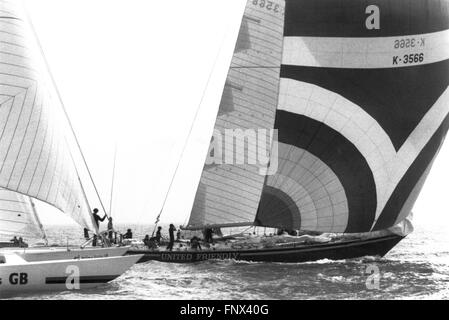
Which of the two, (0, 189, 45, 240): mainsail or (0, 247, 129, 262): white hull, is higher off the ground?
(0, 189, 45, 240): mainsail

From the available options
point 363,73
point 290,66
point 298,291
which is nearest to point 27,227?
point 298,291

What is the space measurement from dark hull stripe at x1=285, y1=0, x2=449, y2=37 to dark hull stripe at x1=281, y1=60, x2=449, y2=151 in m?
1.29

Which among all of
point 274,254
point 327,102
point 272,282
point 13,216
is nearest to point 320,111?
point 327,102

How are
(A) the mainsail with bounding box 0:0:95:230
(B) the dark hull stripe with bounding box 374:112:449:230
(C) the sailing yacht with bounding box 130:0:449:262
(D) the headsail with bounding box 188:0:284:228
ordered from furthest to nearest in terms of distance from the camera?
1. (B) the dark hull stripe with bounding box 374:112:449:230
2. (C) the sailing yacht with bounding box 130:0:449:262
3. (D) the headsail with bounding box 188:0:284:228
4. (A) the mainsail with bounding box 0:0:95:230

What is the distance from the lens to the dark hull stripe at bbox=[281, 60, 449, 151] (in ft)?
68.0

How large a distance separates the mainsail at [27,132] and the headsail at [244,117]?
6603mm

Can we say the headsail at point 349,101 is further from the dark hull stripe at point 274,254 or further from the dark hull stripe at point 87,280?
the dark hull stripe at point 87,280

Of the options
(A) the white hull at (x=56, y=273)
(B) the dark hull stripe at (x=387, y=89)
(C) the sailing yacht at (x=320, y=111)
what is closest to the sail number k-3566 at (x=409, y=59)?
(C) the sailing yacht at (x=320, y=111)

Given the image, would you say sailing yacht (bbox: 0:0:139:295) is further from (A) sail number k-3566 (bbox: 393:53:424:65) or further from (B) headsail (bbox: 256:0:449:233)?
(A) sail number k-3566 (bbox: 393:53:424:65)

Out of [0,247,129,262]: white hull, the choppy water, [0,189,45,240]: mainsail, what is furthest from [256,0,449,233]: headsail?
[0,189,45,240]: mainsail

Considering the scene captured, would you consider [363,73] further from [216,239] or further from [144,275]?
[144,275]

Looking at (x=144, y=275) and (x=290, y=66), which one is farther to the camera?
(x=290, y=66)

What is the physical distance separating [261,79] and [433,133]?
21.4 feet

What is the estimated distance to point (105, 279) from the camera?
49.2 ft
